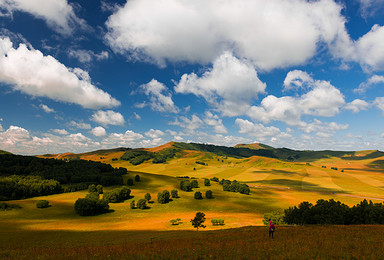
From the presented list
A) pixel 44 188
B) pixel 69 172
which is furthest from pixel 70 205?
pixel 69 172

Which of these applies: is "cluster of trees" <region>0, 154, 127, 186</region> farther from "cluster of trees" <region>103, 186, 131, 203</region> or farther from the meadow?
"cluster of trees" <region>103, 186, 131, 203</region>

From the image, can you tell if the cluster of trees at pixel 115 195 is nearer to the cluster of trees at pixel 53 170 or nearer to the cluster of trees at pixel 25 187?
the cluster of trees at pixel 53 170

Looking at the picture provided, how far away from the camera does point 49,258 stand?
53.9 feet

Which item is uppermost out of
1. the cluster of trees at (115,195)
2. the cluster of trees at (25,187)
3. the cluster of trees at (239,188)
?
the cluster of trees at (25,187)

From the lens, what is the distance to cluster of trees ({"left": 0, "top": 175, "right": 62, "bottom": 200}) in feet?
320

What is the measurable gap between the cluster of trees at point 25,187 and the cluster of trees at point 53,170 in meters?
11.4

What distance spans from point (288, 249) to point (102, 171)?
17940cm

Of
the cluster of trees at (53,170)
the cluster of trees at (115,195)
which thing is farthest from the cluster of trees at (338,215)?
the cluster of trees at (53,170)

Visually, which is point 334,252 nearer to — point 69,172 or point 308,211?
point 308,211

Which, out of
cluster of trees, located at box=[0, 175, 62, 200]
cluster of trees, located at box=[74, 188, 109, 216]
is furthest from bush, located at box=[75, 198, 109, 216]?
cluster of trees, located at box=[0, 175, 62, 200]

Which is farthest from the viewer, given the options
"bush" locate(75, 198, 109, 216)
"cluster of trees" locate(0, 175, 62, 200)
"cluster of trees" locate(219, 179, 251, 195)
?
"cluster of trees" locate(219, 179, 251, 195)

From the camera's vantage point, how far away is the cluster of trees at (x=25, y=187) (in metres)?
97.6

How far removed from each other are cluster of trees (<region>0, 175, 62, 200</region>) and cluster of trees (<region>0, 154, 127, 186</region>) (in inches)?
450

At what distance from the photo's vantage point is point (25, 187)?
104 m
